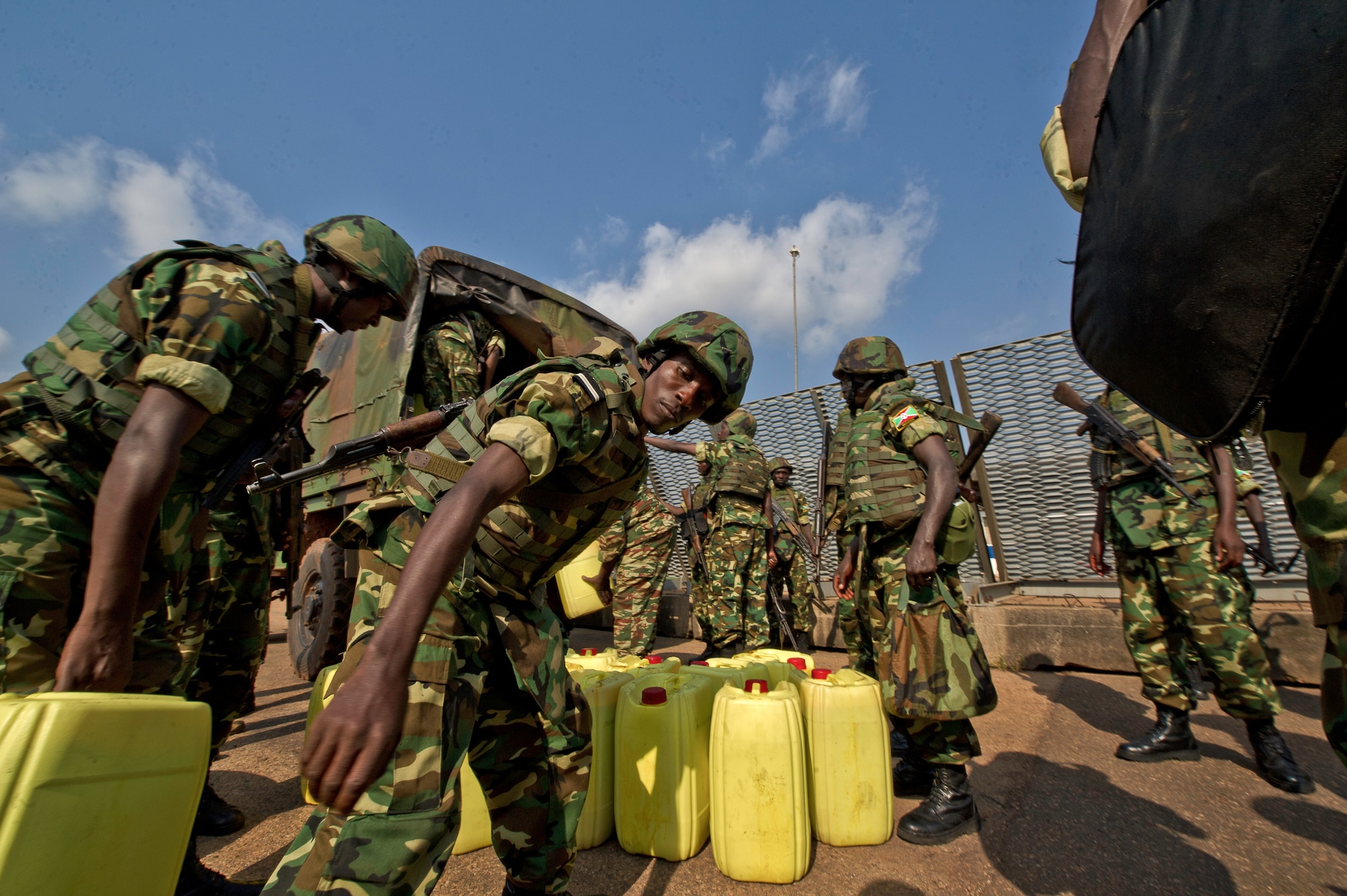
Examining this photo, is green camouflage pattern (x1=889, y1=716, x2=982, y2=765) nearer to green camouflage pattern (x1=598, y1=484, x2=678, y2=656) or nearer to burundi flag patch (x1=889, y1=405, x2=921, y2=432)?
burundi flag patch (x1=889, y1=405, x2=921, y2=432)

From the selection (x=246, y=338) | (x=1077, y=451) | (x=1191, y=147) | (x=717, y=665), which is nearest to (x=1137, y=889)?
(x=717, y=665)

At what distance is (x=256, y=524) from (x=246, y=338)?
112 cm

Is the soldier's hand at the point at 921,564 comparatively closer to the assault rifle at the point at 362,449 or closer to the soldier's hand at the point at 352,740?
the assault rifle at the point at 362,449

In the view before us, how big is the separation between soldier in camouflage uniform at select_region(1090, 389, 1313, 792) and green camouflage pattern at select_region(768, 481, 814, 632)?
327 cm

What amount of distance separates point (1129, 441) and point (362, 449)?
3956 millimetres

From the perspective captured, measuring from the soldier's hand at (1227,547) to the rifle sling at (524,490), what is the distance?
10.6 ft

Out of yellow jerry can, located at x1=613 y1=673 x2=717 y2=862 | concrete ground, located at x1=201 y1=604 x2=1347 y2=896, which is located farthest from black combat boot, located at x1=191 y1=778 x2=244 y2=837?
yellow jerry can, located at x1=613 y1=673 x2=717 y2=862

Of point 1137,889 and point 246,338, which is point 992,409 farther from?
point 246,338

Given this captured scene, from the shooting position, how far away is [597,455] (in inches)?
58.9

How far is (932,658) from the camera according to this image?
2.49 meters

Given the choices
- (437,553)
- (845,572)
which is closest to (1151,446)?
(845,572)

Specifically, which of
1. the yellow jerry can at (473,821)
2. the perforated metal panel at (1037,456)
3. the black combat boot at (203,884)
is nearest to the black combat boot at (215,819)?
the black combat boot at (203,884)

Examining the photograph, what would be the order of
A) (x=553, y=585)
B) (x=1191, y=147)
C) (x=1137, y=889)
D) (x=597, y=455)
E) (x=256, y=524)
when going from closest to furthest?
(x=1191, y=147)
(x=597, y=455)
(x=1137, y=889)
(x=256, y=524)
(x=553, y=585)

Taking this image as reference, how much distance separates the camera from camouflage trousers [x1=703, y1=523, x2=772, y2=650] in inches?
229
